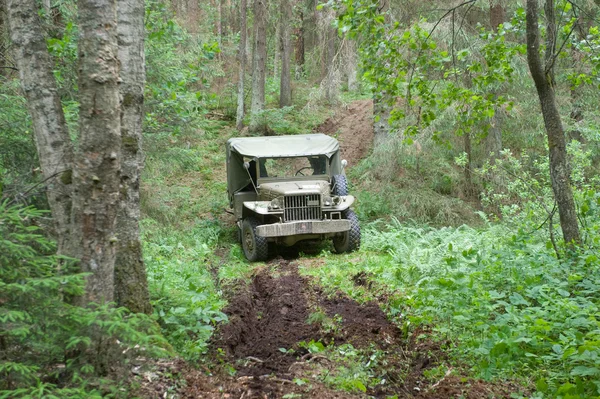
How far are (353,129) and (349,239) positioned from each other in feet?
42.1

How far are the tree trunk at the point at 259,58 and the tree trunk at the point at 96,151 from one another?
1777 cm

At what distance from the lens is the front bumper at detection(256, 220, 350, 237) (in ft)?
33.1

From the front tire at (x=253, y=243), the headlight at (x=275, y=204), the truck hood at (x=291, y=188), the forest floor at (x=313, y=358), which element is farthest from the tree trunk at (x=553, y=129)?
the front tire at (x=253, y=243)

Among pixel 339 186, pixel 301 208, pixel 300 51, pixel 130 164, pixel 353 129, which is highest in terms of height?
pixel 300 51

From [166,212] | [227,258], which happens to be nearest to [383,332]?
[227,258]

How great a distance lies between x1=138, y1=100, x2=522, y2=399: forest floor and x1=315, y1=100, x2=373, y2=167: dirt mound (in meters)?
13.1

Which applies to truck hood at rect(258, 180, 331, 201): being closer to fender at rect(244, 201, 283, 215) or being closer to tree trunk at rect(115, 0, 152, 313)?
fender at rect(244, 201, 283, 215)

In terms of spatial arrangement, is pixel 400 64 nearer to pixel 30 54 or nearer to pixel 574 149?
pixel 30 54

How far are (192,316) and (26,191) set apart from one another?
199cm

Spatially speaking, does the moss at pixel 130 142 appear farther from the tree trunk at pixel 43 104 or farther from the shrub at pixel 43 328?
the shrub at pixel 43 328

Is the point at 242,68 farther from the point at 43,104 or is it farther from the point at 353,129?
the point at 43,104

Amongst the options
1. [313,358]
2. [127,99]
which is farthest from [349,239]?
[127,99]

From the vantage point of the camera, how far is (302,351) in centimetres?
543

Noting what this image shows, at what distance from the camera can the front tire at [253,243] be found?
34.3 feet
